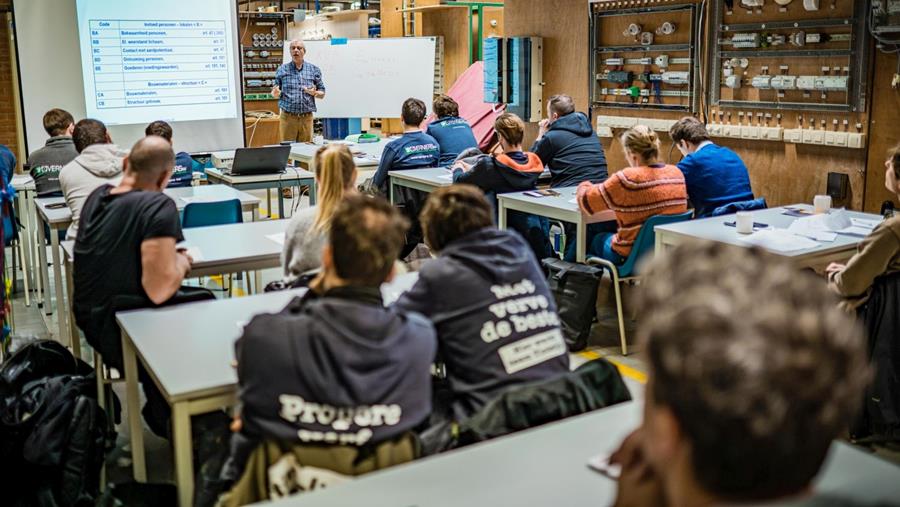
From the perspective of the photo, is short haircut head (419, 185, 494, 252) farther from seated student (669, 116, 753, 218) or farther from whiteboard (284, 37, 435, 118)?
whiteboard (284, 37, 435, 118)

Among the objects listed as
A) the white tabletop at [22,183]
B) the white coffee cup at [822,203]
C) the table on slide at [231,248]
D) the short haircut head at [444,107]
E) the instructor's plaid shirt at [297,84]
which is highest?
the instructor's plaid shirt at [297,84]

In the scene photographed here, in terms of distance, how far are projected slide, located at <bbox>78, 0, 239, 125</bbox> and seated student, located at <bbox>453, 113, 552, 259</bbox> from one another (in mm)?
2623

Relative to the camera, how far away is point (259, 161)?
21.4 ft

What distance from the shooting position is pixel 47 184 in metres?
5.58

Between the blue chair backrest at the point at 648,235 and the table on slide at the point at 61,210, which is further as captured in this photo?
the table on slide at the point at 61,210

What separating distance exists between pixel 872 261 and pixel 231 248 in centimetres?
271

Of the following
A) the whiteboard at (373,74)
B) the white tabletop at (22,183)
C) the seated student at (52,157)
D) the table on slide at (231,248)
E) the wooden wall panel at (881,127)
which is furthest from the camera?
the whiteboard at (373,74)

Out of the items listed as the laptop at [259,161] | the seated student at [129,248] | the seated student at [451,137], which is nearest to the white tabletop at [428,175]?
the seated student at [451,137]

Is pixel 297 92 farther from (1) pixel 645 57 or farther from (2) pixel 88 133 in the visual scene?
(2) pixel 88 133

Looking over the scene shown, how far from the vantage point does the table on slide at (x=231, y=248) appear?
3795 mm

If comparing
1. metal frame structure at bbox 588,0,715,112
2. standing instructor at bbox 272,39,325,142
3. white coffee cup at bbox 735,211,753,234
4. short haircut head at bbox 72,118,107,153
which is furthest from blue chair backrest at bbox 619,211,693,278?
standing instructor at bbox 272,39,325,142

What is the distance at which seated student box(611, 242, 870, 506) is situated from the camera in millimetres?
819

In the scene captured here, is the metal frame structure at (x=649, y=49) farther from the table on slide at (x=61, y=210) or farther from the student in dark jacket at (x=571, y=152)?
the table on slide at (x=61, y=210)

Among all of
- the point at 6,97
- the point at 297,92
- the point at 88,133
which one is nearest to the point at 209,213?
the point at 88,133
